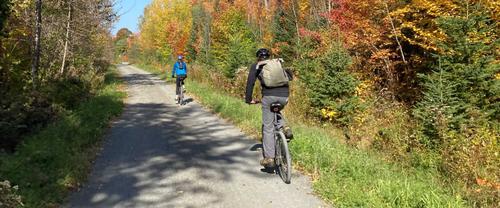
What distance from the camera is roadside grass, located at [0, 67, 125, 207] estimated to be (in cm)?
595

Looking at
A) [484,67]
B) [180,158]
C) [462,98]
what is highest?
[484,67]

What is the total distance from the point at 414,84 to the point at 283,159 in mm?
12581

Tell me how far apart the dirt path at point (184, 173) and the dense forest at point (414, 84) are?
2.81 meters

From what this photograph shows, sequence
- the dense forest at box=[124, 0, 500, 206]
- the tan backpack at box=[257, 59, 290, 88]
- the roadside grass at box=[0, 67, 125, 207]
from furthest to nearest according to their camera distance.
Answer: the dense forest at box=[124, 0, 500, 206] < the tan backpack at box=[257, 59, 290, 88] < the roadside grass at box=[0, 67, 125, 207]

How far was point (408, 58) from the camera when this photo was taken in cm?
1733

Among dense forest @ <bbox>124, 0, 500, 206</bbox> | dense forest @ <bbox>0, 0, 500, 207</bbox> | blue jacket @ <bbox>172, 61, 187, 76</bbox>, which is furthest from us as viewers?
blue jacket @ <bbox>172, 61, 187, 76</bbox>

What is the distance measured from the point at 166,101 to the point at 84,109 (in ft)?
16.9

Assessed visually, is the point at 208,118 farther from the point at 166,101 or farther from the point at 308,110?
the point at 166,101

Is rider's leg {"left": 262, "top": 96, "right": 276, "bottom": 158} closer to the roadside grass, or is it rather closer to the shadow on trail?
the shadow on trail

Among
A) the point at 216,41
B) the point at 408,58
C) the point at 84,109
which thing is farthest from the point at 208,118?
the point at 216,41

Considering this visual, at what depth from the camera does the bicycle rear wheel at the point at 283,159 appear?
6133 millimetres

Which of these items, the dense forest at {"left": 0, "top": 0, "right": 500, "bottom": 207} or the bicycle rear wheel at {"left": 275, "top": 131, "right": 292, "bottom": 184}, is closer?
the bicycle rear wheel at {"left": 275, "top": 131, "right": 292, "bottom": 184}

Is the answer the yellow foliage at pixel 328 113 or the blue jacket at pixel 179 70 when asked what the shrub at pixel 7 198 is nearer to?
the yellow foliage at pixel 328 113

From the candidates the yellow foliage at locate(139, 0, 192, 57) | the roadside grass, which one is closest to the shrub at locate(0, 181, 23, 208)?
the roadside grass
